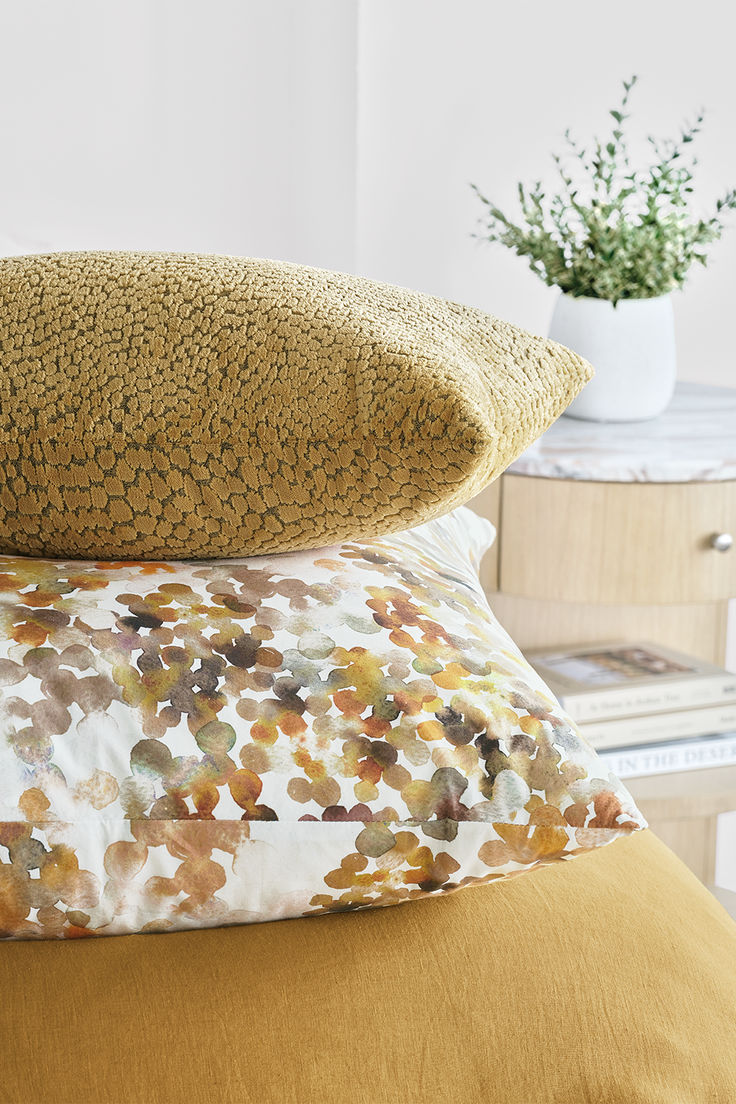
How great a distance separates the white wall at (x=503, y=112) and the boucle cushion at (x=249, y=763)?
4.28 feet

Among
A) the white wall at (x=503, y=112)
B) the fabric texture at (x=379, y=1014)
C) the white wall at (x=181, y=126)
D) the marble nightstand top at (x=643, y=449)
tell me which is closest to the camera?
the fabric texture at (x=379, y=1014)

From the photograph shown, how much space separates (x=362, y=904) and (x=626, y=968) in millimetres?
128

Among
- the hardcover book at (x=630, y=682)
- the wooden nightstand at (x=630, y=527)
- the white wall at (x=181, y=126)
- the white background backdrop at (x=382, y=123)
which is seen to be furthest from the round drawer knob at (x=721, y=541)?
the white wall at (x=181, y=126)

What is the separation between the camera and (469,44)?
167cm

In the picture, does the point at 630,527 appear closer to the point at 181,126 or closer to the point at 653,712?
the point at 653,712

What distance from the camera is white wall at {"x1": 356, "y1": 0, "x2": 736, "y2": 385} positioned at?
1647 mm

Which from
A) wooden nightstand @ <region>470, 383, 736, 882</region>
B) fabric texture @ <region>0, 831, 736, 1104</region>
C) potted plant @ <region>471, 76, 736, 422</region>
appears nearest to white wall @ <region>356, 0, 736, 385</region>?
potted plant @ <region>471, 76, 736, 422</region>

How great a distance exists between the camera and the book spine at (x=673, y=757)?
1.27 metres

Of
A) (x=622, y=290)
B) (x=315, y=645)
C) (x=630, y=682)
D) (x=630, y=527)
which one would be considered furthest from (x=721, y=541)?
(x=315, y=645)

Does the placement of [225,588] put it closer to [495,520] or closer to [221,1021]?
[221,1021]

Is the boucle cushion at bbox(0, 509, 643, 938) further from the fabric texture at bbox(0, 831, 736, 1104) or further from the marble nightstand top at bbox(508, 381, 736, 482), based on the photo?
the marble nightstand top at bbox(508, 381, 736, 482)

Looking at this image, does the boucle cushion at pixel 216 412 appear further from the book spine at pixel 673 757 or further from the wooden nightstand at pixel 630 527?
the book spine at pixel 673 757

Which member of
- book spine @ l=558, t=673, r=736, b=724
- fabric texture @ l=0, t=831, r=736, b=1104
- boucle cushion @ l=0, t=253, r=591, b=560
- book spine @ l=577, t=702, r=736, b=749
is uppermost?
boucle cushion @ l=0, t=253, r=591, b=560

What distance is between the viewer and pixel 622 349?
1352 millimetres
